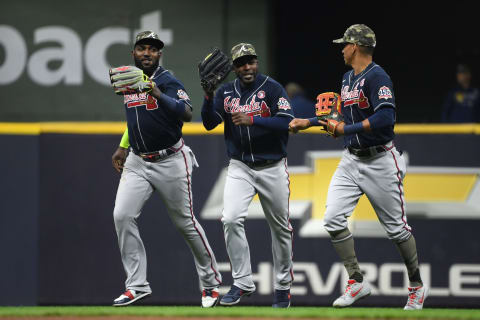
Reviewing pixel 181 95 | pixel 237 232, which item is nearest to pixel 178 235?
pixel 237 232

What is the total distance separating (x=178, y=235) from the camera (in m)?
8.25

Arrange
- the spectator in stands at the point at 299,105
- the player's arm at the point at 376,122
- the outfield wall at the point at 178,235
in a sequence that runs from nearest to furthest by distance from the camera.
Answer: the player's arm at the point at 376,122 → the outfield wall at the point at 178,235 → the spectator in stands at the point at 299,105

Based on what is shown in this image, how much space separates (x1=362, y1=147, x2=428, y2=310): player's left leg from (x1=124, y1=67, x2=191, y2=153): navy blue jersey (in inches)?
52.5

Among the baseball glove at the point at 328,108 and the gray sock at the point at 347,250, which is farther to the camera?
the gray sock at the point at 347,250

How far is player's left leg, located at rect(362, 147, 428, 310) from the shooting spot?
684 cm

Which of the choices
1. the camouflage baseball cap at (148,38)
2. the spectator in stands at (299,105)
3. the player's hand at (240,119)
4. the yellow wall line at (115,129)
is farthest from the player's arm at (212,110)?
the spectator in stands at (299,105)

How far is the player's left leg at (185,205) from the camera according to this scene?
7.11 m

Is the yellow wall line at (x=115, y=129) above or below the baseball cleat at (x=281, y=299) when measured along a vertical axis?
above

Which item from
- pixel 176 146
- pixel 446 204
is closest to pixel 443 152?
pixel 446 204

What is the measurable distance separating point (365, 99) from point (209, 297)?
1759 millimetres

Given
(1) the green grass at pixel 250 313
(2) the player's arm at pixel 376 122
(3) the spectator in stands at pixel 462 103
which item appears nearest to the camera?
(1) the green grass at pixel 250 313

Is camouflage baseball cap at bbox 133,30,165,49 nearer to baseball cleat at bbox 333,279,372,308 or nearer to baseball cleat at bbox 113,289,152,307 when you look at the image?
baseball cleat at bbox 113,289,152,307

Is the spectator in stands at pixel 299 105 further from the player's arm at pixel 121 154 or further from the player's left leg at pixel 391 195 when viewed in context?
the player's left leg at pixel 391 195

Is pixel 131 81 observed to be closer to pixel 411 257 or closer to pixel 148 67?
pixel 148 67
